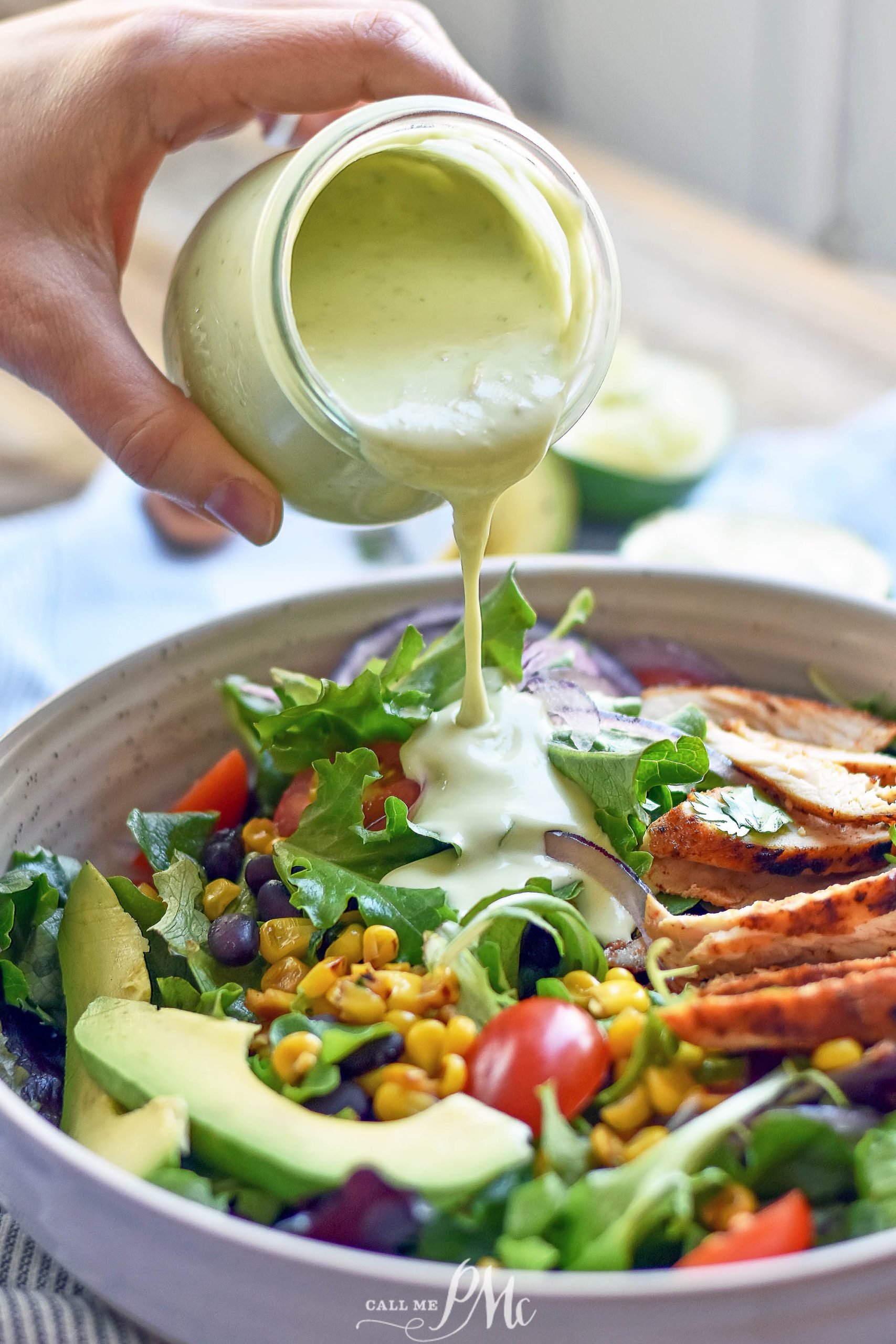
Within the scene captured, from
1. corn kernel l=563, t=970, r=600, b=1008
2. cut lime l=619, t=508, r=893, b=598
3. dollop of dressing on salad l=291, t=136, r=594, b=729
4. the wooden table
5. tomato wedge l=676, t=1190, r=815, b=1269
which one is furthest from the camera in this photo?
the wooden table

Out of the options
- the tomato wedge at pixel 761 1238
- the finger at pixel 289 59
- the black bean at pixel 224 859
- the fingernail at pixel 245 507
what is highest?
the finger at pixel 289 59

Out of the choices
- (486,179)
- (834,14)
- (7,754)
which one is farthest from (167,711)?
(834,14)

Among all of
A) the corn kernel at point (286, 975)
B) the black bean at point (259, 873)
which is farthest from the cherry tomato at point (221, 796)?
the corn kernel at point (286, 975)

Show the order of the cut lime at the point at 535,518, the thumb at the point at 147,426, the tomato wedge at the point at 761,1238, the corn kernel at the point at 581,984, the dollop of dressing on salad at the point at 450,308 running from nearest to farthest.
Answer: the tomato wedge at the point at 761,1238 < the corn kernel at the point at 581,984 < the dollop of dressing on salad at the point at 450,308 < the thumb at the point at 147,426 < the cut lime at the point at 535,518

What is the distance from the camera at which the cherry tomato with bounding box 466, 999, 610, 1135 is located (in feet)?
5.28

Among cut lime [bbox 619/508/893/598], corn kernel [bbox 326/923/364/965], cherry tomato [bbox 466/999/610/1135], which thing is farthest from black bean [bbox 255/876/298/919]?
cut lime [bbox 619/508/893/598]

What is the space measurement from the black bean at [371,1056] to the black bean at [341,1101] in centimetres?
4

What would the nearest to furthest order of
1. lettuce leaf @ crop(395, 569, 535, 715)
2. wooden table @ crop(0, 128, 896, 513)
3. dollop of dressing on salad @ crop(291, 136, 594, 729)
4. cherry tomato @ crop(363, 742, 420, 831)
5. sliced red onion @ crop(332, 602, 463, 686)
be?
dollop of dressing on salad @ crop(291, 136, 594, 729) → cherry tomato @ crop(363, 742, 420, 831) → lettuce leaf @ crop(395, 569, 535, 715) → sliced red onion @ crop(332, 602, 463, 686) → wooden table @ crop(0, 128, 896, 513)

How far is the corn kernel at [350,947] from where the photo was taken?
6.32 feet

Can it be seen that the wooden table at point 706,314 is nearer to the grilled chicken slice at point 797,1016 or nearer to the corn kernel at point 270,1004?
the corn kernel at point 270,1004

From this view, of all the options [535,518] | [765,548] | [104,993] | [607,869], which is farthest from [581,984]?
[535,518]

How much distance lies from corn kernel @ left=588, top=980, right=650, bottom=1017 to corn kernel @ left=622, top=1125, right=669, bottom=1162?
18 cm

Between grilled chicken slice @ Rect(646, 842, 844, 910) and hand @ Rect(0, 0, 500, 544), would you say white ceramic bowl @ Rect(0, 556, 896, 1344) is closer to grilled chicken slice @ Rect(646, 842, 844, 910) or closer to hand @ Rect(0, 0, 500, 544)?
hand @ Rect(0, 0, 500, 544)

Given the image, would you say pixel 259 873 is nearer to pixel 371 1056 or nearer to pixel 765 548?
pixel 371 1056
